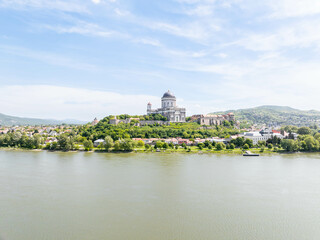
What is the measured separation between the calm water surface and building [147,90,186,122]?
913 inches

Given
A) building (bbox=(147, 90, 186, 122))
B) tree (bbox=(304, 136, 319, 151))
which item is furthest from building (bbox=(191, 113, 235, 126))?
tree (bbox=(304, 136, 319, 151))

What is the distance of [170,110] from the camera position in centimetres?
3725

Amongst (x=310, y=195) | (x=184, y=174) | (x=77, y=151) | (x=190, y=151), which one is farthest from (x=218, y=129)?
(x=310, y=195)

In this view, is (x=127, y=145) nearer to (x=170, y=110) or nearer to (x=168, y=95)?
(x=170, y=110)

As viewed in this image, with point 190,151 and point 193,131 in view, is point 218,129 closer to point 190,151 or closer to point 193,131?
point 193,131

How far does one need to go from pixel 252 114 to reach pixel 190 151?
79.9 meters

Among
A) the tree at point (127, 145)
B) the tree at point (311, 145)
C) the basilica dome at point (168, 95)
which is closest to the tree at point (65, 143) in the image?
the tree at point (127, 145)

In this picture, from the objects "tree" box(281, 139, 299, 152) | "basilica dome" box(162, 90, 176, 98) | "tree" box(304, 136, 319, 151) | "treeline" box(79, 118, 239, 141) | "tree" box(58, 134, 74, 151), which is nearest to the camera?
"tree" box(281, 139, 299, 152)

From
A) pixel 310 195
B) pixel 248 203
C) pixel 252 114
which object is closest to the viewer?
pixel 248 203

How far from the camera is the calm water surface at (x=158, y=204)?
21.9ft

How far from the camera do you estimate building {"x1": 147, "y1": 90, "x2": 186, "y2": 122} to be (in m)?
36.8

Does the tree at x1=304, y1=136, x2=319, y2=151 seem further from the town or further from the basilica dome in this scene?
the basilica dome

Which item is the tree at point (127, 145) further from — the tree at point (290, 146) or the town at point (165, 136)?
the tree at point (290, 146)

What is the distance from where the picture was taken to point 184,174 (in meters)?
13.2
